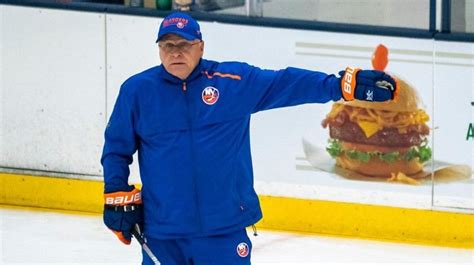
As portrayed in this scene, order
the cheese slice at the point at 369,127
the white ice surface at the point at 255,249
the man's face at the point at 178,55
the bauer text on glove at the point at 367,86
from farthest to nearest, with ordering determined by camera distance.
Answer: the cheese slice at the point at 369,127, the white ice surface at the point at 255,249, the man's face at the point at 178,55, the bauer text on glove at the point at 367,86

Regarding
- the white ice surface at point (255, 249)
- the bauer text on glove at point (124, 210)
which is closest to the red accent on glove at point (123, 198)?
the bauer text on glove at point (124, 210)

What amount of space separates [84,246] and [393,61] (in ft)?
6.20

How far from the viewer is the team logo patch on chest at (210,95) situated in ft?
17.1

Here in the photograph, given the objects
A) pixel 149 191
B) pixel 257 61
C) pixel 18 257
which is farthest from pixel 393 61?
pixel 149 191

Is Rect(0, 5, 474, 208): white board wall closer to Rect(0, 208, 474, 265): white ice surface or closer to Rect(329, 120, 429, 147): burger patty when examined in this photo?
Rect(329, 120, 429, 147): burger patty

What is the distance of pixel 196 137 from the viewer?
519 cm

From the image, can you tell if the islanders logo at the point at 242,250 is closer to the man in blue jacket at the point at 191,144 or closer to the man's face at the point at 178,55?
the man in blue jacket at the point at 191,144

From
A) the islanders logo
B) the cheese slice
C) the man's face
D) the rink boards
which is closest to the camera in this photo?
the man's face

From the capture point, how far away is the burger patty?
789cm

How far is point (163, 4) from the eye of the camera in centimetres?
855

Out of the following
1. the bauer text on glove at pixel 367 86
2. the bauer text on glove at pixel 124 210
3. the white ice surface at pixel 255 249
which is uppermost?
the bauer text on glove at pixel 367 86

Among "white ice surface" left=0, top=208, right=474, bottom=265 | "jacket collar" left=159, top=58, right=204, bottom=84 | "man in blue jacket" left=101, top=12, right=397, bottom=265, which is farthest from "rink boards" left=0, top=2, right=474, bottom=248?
"jacket collar" left=159, top=58, right=204, bottom=84

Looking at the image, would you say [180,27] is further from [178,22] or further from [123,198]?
[123,198]

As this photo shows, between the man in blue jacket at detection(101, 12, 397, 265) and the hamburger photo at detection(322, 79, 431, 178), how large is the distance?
2.69m
